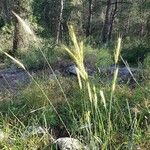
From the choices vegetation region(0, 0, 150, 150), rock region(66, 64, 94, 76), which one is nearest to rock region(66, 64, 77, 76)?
rock region(66, 64, 94, 76)

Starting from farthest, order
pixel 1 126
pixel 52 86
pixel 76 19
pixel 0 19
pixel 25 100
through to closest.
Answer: pixel 76 19
pixel 0 19
pixel 52 86
pixel 25 100
pixel 1 126

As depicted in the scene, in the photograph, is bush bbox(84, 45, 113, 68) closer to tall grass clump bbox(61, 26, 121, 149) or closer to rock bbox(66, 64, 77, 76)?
rock bbox(66, 64, 77, 76)

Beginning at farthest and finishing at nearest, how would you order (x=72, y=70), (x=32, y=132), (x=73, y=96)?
(x=72, y=70), (x=73, y=96), (x=32, y=132)

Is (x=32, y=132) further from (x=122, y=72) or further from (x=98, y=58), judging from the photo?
(x=98, y=58)

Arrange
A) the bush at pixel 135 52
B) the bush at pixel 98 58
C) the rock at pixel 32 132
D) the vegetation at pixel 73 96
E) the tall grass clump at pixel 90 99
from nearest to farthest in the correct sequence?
the tall grass clump at pixel 90 99 < the vegetation at pixel 73 96 < the rock at pixel 32 132 < the bush at pixel 98 58 < the bush at pixel 135 52

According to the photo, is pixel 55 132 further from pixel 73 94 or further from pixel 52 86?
pixel 52 86

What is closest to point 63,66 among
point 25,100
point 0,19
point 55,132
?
point 25,100

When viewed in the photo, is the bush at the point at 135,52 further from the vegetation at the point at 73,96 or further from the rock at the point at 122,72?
the rock at the point at 122,72

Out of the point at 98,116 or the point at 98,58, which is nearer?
the point at 98,116

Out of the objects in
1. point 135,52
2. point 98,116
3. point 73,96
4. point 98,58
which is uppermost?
point 98,116

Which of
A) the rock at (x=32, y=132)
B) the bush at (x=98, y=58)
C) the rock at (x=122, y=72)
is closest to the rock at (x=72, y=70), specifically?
the bush at (x=98, y=58)

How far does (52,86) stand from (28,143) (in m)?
2.34

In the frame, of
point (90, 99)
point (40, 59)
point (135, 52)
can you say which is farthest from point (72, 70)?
point (90, 99)

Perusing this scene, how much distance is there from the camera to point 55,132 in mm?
5770
